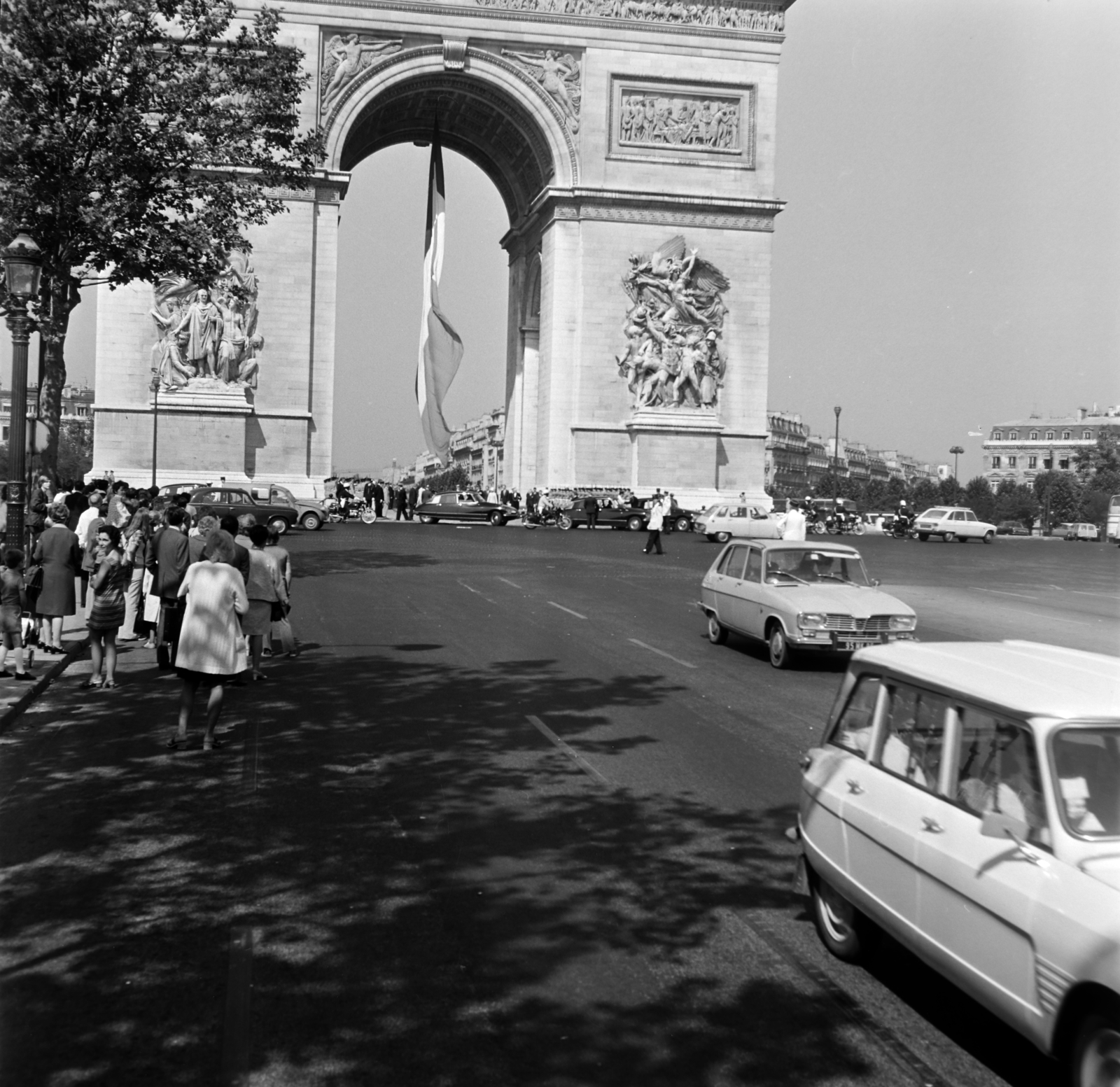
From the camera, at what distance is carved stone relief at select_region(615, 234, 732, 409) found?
142 feet

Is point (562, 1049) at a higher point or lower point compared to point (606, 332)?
lower

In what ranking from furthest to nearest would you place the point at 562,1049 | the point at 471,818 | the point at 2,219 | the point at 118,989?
the point at 2,219 < the point at 471,818 < the point at 118,989 < the point at 562,1049

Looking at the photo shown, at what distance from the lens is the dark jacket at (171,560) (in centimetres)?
1259

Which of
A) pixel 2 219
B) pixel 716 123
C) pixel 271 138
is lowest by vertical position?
pixel 2 219

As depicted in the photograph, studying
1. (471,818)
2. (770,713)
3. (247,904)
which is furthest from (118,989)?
(770,713)

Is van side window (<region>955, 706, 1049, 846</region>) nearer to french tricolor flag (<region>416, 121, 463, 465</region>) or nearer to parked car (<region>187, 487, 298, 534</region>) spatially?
parked car (<region>187, 487, 298, 534</region>)

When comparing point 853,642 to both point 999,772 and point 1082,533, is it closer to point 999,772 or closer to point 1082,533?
point 999,772

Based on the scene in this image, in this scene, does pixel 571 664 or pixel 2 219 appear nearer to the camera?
pixel 571 664

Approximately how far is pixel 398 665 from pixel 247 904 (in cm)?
727

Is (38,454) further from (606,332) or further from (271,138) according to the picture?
(606,332)

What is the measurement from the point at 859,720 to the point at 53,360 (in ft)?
59.2

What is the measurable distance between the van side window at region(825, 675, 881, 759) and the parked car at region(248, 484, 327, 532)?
106 ft

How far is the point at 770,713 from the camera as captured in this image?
11000 millimetres

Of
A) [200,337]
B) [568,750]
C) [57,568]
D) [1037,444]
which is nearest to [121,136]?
[57,568]
